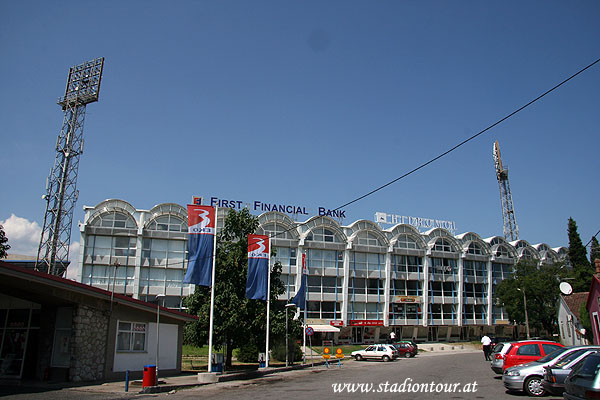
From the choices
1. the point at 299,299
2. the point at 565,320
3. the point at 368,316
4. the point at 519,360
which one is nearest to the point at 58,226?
the point at 299,299

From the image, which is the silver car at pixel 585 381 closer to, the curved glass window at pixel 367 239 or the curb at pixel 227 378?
the curb at pixel 227 378

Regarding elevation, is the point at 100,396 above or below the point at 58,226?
below

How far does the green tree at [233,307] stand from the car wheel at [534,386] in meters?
18.7

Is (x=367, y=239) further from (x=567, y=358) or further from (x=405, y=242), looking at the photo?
(x=567, y=358)

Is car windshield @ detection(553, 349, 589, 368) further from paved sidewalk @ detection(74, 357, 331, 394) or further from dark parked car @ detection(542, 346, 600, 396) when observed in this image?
paved sidewalk @ detection(74, 357, 331, 394)

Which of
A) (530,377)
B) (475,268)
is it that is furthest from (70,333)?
(475,268)

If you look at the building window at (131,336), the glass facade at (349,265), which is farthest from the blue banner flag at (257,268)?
the glass facade at (349,265)

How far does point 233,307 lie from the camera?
101ft

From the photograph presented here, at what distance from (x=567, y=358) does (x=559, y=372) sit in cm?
88

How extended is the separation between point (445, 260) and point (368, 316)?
53.3ft

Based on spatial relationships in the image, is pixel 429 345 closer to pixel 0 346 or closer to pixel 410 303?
pixel 410 303

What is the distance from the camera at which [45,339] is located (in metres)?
22.1

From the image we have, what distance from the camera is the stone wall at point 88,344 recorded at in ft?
68.4

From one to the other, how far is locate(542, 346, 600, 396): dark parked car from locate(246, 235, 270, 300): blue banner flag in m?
16.6
